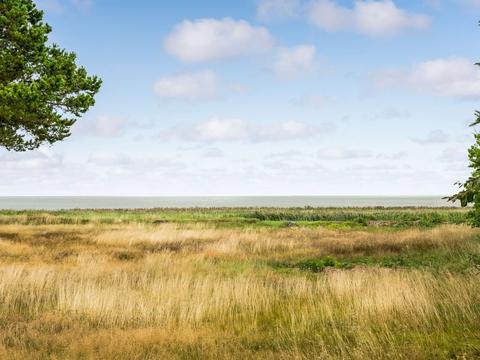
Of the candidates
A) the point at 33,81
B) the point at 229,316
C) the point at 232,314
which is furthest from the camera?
the point at 33,81

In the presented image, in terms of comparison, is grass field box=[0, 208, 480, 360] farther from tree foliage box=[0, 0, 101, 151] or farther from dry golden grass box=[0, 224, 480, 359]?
tree foliage box=[0, 0, 101, 151]

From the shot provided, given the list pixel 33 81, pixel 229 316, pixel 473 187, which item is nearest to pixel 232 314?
pixel 229 316

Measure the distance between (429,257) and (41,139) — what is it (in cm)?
2041

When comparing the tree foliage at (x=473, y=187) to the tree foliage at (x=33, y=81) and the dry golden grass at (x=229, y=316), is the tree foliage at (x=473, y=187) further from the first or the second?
the tree foliage at (x=33, y=81)

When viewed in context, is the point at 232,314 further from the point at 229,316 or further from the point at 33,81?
the point at 33,81

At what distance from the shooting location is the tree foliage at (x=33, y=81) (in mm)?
20206

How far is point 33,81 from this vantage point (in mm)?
20594

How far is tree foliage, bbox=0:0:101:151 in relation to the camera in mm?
20206

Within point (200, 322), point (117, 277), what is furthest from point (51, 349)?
point (117, 277)

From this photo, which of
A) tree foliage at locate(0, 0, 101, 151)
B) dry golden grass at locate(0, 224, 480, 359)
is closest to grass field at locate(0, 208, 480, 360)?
dry golden grass at locate(0, 224, 480, 359)

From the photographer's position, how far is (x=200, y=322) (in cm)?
866

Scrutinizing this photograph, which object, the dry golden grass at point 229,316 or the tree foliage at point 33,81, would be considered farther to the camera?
the tree foliage at point 33,81

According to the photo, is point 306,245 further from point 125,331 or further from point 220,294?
point 125,331

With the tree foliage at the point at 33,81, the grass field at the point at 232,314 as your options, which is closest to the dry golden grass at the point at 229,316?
the grass field at the point at 232,314
